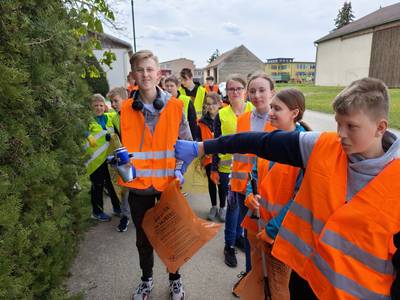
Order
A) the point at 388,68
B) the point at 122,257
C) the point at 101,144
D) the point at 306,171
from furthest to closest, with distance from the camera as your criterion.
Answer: the point at 388,68
the point at 101,144
the point at 122,257
the point at 306,171

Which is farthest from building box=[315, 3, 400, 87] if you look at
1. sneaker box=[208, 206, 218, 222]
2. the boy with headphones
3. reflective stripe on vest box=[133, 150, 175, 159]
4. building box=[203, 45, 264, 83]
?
reflective stripe on vest box=[133, 150, 175, 159]

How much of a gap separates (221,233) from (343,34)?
1859 inches

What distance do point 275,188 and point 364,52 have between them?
4461 centimetres

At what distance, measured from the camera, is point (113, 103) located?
479cm

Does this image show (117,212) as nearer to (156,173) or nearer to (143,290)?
(143,290)

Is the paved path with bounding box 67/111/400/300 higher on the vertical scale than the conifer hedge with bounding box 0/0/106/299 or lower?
lower

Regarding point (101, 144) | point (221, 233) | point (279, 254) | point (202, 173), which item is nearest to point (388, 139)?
point (279, 254)

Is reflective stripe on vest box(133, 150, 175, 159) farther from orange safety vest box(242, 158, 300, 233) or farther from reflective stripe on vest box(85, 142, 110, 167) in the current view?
reflective stripe on vest box(85, 142, 110, 167)

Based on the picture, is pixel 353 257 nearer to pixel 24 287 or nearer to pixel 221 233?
pixel 24 287

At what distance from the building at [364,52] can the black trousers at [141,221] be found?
40247 mm

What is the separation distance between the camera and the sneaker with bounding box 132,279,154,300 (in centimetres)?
286

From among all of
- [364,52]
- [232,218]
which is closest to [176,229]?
[232,218]

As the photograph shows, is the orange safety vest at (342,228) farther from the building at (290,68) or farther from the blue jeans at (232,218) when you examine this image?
the building at (290,68)

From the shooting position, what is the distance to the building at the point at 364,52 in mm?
35263
